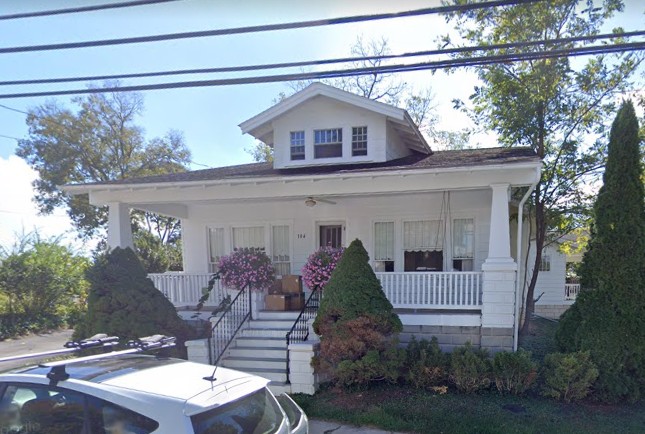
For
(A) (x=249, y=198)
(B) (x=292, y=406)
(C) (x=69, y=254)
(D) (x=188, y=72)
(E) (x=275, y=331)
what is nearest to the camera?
(B) (x=292, y=406)

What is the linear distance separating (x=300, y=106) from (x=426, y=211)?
13.9 feet

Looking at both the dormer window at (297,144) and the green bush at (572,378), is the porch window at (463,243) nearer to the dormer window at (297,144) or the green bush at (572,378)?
the green bush at (572,378)

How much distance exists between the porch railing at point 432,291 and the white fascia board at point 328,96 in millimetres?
4112

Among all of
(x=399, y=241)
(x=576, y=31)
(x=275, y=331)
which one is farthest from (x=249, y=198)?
(x=576, y=31)

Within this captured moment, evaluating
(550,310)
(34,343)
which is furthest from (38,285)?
(550,310)

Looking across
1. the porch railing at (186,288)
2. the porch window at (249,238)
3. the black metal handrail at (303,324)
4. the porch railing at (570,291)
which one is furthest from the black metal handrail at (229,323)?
the porch railing at (570,291)

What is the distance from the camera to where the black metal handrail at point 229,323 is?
Result: 8.32 metres

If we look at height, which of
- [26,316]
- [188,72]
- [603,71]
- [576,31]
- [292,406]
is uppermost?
[576,31]

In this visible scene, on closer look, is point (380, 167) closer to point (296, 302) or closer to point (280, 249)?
point (296, 302)

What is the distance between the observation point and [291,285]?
9992mm

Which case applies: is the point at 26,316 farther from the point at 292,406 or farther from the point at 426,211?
the point at 292,406

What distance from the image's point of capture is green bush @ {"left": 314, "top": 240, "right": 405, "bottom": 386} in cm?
680

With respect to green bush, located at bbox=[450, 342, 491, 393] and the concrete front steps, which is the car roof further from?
green bush, located at bbox=[450, 342, 491, 393]

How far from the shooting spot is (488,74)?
11.8 metres
